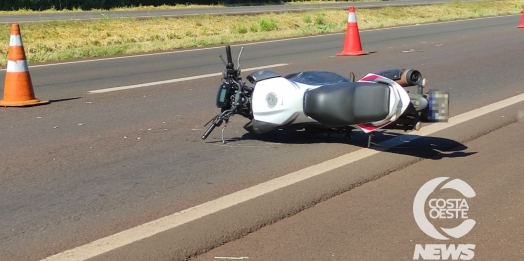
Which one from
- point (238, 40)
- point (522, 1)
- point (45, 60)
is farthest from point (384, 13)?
point (45, 60)

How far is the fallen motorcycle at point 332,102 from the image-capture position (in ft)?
20.9

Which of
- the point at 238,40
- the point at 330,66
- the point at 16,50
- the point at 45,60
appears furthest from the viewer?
the point at 238,40

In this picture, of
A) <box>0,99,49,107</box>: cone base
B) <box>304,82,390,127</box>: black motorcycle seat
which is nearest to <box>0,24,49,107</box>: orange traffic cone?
<box>0,99,49,107</box>: cone base

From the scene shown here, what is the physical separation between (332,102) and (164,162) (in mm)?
1480

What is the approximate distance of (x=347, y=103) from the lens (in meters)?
6.53

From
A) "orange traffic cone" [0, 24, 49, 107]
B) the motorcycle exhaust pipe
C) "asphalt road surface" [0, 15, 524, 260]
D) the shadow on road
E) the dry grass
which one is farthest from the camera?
the dry grass

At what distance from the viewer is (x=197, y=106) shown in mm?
9781

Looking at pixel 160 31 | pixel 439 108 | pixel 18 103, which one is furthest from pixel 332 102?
pixel 160 31

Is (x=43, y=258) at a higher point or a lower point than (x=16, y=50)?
lower

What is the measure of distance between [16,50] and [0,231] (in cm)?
539

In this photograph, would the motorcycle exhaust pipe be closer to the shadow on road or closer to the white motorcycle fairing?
the white motorcycle fairing

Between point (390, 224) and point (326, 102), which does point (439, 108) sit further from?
point (390, 224)

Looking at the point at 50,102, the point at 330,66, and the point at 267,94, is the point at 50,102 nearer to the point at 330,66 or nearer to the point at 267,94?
the point at 267,94

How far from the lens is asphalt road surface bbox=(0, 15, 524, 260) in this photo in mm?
5027
